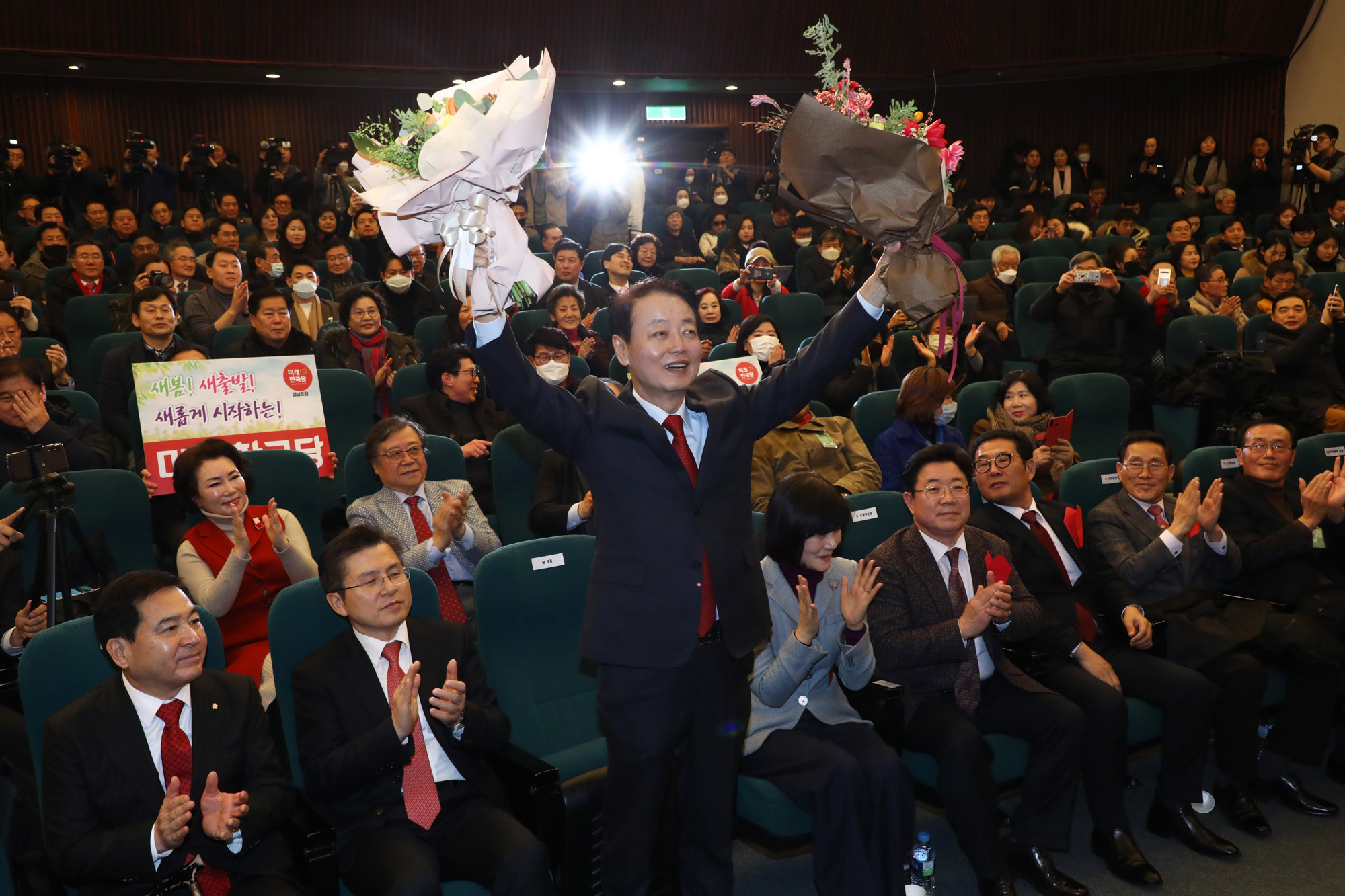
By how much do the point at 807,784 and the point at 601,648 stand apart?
885mm

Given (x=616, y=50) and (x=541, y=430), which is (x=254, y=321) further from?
(x=616, y=50)

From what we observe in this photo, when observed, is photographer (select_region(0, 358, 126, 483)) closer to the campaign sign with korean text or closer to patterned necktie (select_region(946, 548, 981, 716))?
the campaign sign with korean text

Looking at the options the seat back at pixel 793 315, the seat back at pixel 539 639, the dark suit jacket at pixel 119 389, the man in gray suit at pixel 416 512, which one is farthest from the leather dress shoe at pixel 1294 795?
the dark suit jacket at pixel 119 389

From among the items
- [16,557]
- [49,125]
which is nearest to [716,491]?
[16,557]

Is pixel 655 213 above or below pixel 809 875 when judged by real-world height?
above

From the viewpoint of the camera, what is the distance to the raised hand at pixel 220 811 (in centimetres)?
215

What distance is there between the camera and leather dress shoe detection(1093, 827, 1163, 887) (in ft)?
9.60

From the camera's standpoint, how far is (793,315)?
6.96 meters

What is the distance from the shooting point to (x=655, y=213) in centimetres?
1069

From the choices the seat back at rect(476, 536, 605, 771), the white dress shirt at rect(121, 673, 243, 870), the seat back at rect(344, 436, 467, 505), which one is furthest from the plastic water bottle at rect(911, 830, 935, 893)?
the seat back at rect(344, 436, 467, 505)

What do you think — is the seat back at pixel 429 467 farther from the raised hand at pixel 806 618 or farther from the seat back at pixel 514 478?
the raised hand at pixel 806 618

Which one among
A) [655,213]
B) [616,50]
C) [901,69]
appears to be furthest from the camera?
[901,69]

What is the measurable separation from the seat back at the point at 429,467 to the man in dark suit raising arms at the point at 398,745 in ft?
4.28

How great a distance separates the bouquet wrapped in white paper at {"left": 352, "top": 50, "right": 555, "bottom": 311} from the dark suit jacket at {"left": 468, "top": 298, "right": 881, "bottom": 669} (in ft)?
0.65
